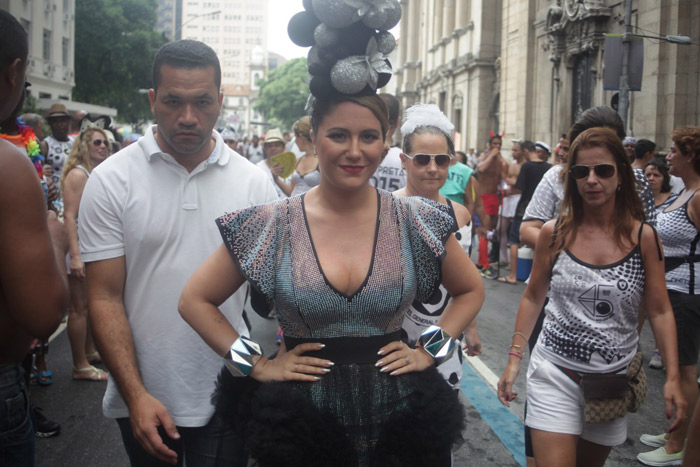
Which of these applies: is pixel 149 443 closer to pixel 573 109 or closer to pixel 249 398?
pixel 249 398

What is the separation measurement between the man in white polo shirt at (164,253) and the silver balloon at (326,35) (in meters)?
0.69

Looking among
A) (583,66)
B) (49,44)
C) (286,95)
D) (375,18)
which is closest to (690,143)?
(375,18)

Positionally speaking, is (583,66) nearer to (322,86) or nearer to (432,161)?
(432,161)

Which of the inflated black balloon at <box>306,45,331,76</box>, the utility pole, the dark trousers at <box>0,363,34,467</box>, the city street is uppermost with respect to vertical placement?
the utility pole

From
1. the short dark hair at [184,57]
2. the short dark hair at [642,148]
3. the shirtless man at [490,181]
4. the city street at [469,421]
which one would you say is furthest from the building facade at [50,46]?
the short dark hair at [184,57]

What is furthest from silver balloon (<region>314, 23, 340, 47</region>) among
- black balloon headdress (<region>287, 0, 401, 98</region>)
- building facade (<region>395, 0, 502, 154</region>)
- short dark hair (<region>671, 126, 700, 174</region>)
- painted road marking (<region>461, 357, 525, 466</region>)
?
building facade (<region>395, 0, 502, 154</region>)

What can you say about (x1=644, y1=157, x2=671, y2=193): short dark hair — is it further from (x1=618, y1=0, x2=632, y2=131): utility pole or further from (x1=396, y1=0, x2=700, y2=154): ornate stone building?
(x1=396, y1=0, x2=700, y2=154): ornate stone building

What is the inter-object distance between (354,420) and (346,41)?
1.23 meters

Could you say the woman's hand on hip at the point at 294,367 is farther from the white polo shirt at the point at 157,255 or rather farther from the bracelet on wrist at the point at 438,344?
the white polo shirt at the point at 157,255

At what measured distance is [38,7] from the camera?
1580 inches

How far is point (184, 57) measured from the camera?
9.21 ft

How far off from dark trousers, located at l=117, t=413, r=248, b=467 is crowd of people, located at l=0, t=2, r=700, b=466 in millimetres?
12

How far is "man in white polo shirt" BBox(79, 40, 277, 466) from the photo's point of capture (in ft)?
9.08

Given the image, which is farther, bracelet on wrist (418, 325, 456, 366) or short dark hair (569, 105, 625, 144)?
short dark hair (569, 105, 625, 144)
